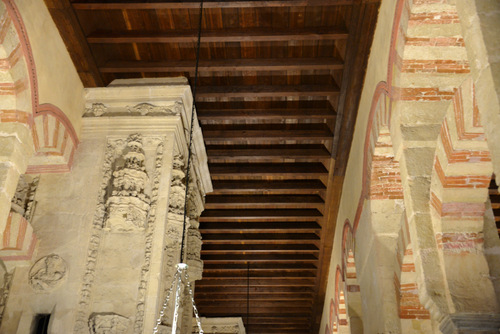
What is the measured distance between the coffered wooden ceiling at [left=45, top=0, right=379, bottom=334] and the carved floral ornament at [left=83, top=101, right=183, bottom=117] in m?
0.32

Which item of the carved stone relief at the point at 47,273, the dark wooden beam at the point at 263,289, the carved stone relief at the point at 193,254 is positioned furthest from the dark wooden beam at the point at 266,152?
the dark wooden beam at the point at 263,289

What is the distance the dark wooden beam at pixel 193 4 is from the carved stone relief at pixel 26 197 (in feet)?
5.25

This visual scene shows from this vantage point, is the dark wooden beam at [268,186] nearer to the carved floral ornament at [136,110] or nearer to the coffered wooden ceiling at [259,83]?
the coffered wooden ceiling at [259,83]

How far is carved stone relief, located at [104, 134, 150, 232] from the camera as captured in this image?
Result: 4.46m

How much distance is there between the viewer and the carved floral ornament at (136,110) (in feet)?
16.6

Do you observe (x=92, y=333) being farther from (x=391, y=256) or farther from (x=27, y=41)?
(x=391, y=256)

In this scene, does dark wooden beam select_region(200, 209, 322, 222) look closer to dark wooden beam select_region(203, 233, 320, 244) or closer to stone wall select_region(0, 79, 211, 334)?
dark wooden beam select_region(203, 233, 320, 244)

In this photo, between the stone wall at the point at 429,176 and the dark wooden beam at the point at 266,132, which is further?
the dark wooden beam at the point at 266,132

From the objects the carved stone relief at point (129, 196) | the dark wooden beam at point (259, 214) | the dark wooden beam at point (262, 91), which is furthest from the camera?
the dark wooden beam at point (259, 214)

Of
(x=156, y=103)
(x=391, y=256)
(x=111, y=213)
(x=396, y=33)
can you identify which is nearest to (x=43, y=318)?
(x=111, y=213)

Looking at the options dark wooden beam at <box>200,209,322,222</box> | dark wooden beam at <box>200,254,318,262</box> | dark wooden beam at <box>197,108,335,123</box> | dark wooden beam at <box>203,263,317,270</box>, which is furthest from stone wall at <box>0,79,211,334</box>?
dark wooden beam at <box>203,263,317,270</box>

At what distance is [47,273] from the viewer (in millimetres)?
4289

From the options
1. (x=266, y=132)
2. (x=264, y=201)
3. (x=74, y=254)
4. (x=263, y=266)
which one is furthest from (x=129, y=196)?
(x=263, y=266)

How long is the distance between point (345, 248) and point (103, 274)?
3.44 m
